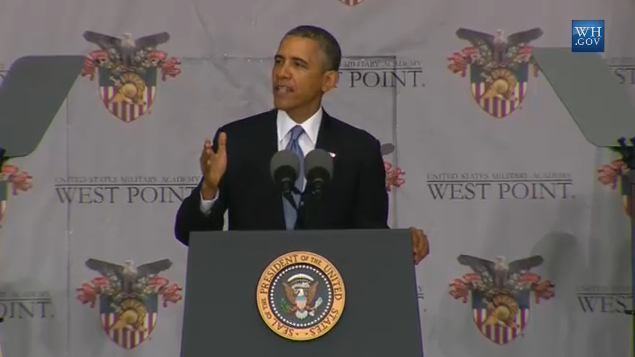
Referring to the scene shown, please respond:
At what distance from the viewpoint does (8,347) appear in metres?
4.24

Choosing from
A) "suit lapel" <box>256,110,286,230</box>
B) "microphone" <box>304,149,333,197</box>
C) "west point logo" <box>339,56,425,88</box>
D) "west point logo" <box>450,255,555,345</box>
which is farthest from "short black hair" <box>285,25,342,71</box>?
"west point logo" <box>450,255,555,345</box>

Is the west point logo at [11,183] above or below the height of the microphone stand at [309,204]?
above

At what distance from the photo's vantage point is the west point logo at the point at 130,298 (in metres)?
4.24

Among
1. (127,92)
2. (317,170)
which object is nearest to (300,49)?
(317,170)

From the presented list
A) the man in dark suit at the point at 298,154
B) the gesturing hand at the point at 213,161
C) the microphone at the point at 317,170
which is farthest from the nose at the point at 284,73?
the microphone at the point at 317,170

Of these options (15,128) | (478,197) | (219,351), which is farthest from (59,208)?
(219,351)

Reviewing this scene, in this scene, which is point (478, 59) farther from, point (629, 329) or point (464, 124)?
point (629, 329)

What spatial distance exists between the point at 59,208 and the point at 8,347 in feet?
1.78

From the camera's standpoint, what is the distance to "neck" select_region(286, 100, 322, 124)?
314 cm

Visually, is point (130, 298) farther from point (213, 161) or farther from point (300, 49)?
point (213, 161)

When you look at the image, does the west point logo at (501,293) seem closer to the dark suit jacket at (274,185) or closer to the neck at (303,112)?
the dark suit jacket at (274,185)

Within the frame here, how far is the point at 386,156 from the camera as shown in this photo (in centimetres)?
420

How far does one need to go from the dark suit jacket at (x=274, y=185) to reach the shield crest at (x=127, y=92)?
1.06m

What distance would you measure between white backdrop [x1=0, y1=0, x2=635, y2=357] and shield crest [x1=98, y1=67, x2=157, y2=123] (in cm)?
1
